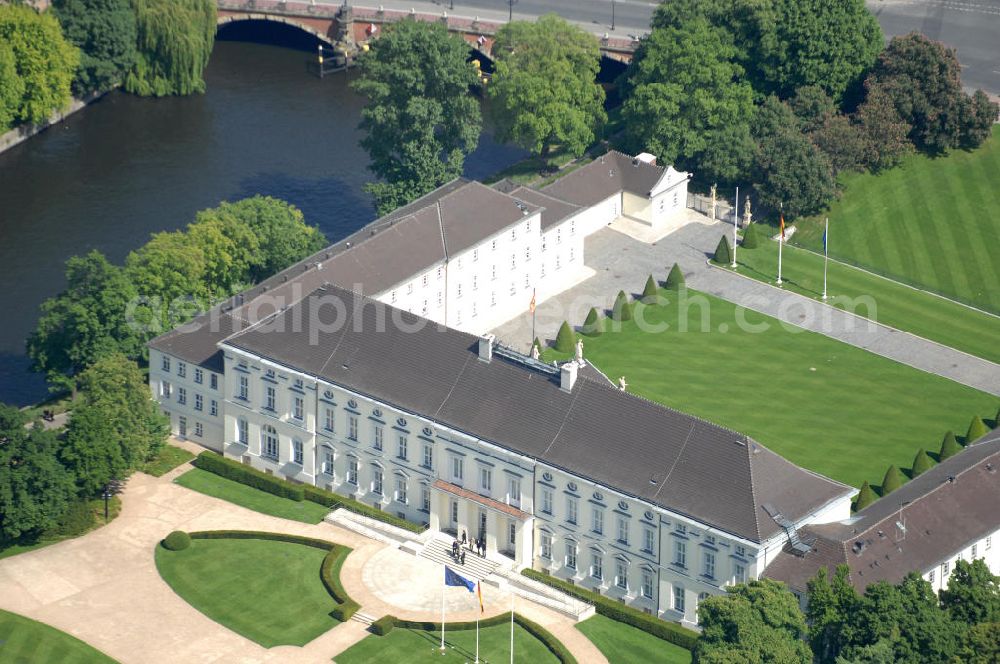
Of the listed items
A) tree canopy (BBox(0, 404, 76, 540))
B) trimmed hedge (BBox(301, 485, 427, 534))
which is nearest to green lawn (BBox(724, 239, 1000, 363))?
trimmed hedge (BBox(301, 485, 427, 534))

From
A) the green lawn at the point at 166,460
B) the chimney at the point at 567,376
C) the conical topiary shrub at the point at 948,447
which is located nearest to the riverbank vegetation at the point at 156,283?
the green lawn at the point at 166,460

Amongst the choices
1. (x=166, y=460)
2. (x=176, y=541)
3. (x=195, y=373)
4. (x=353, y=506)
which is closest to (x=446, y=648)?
(x=353, y=506)

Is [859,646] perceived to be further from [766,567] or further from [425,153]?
[425,153]

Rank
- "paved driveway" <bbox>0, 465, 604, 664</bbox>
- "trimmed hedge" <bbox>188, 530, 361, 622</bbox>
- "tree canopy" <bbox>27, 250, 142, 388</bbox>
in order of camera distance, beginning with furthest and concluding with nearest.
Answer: "tree canopy" <bbox>27, 250, 142, 388</bbox>
"trimmed hedge" <bbox>188, 530, 361, 622</bbox>
"paved driveway" <bbox>0, 465, 604, 664</bbox>

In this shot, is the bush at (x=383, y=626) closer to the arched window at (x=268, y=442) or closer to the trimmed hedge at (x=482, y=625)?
the trimmed hedge at (x=482, y=625)

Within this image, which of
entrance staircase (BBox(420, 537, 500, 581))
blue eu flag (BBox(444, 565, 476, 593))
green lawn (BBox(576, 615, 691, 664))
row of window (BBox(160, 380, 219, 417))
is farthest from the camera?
row of window (BBox(160, 380, 219, 417))

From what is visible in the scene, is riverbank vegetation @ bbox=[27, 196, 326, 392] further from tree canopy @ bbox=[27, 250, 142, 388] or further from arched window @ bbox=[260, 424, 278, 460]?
arched window @ bbox=[260, 424, 278, 460]

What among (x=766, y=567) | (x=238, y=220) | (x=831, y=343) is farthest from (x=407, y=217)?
(x=766, y=567)

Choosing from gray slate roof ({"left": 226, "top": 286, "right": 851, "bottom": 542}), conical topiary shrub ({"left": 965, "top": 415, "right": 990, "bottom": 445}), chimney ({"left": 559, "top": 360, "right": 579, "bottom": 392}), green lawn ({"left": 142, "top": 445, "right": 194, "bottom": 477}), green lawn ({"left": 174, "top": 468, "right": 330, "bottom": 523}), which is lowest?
green lawn ({"left": 174, "top": 468, "right": 330, "bottom": 523})

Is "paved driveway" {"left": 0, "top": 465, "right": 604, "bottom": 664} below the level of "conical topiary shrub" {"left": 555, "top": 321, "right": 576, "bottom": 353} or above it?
below
